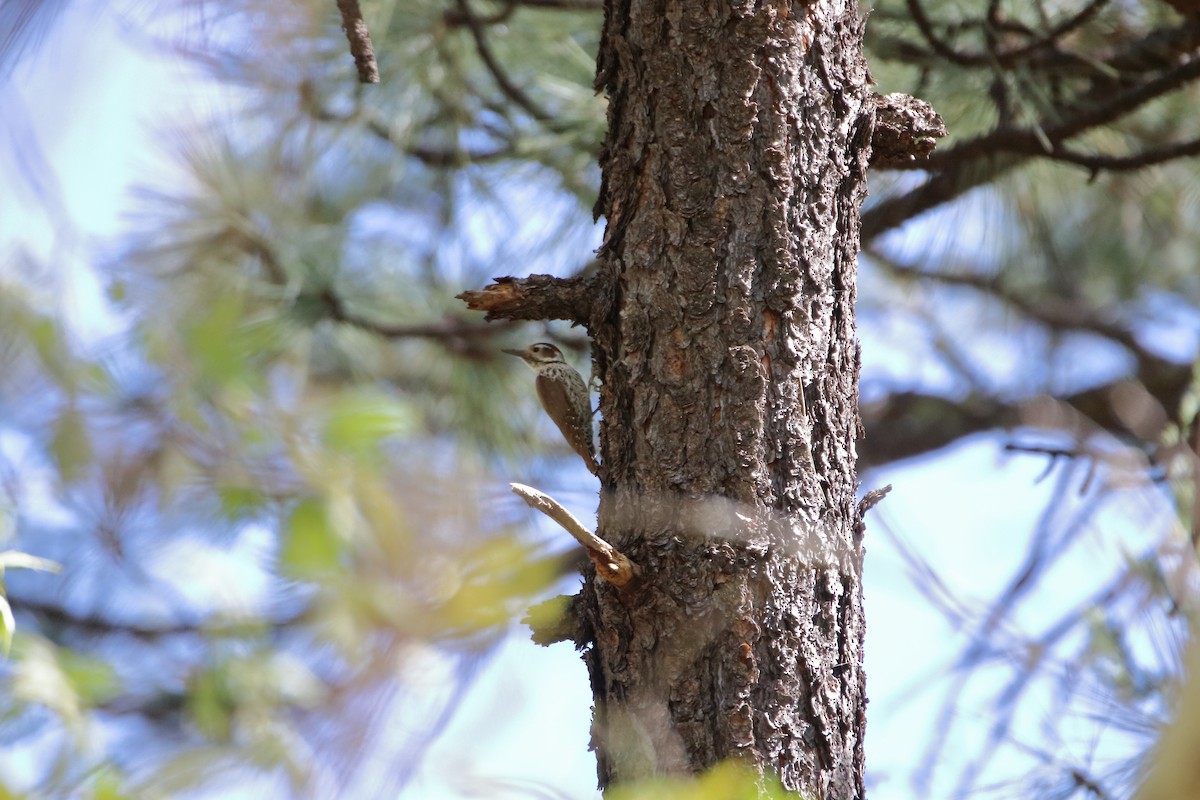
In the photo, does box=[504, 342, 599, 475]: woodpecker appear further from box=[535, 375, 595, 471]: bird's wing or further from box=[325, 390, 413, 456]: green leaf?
box=[325, 390, 413, 456]: green leaf

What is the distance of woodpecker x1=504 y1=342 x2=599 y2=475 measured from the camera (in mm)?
4117

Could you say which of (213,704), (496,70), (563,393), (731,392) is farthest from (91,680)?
(563,393)

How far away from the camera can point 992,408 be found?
217 inches

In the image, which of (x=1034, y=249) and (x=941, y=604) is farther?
(x=1034, y=249)

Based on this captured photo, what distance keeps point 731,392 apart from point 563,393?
2.14 meters

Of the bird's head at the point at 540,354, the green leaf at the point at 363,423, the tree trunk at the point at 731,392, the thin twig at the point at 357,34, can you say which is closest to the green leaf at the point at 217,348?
the green leaf at the point at 363,423

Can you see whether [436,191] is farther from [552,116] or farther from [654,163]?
[654,163]

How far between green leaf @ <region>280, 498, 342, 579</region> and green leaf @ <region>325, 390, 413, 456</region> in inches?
2.6

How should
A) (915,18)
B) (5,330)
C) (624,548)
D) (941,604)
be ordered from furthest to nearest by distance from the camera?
(915,18), (624,548), (941,604), (5,330)

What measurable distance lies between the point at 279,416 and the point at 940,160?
9.10ft

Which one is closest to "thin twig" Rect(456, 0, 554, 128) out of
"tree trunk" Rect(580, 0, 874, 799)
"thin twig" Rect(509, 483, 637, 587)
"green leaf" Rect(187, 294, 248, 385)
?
"tree trunk" Rect(580, 0, 874, 799)

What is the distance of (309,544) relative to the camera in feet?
3.66

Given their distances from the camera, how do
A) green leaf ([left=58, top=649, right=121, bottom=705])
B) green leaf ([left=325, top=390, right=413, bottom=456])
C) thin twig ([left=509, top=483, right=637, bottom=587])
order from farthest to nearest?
thin twig ([left=509, top=483, right=637, bottom=587]), green leaf ([left=58, top=649, right=121, bottom=705]), green leaf ([left=325, top=390, right=413, bottom=456])

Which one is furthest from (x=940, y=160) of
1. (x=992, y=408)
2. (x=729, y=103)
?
(x=992, y=408)
